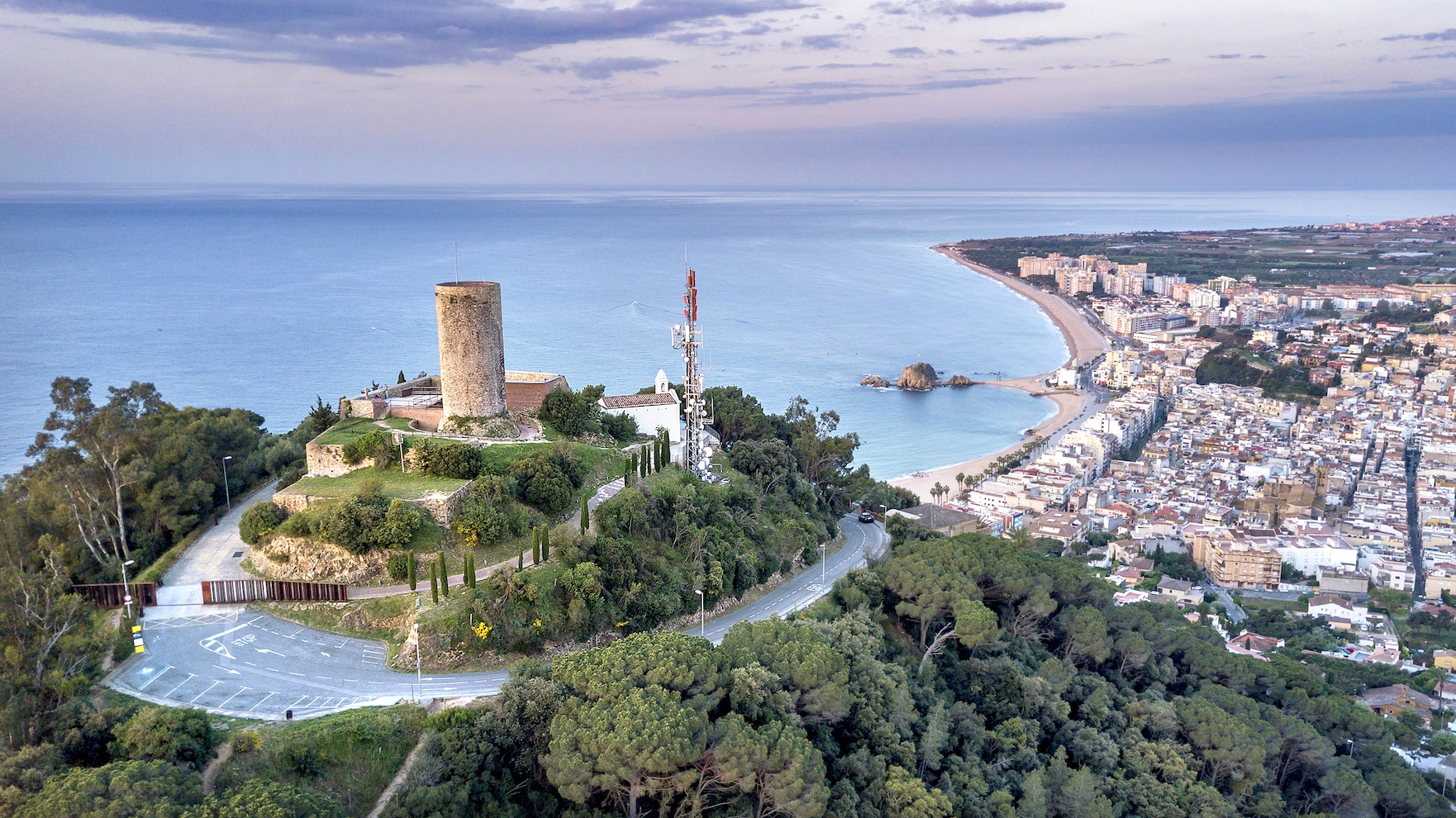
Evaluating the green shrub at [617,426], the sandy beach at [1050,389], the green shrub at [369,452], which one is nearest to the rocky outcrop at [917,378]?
the sandy beach at [1050,389]

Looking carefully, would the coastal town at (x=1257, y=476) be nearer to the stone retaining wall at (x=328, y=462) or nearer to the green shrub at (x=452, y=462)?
the green shrub at (x=452, y=462)

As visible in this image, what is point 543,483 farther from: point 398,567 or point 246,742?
point 246,742

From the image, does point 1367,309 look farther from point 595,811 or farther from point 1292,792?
point 595,811

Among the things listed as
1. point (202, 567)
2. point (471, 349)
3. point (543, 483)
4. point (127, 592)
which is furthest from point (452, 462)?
point (127, 592)

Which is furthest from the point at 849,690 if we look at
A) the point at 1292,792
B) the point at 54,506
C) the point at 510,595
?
the point at 54,506

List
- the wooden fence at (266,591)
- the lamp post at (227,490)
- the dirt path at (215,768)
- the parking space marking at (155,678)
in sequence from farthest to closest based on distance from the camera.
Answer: the lamp post at (227,490)
the wooden fence at (266,591)
the parking space marking at (155,678)
the dirt path at (215,768)

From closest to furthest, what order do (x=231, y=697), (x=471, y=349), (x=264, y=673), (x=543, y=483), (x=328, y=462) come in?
(x=231, y=697)
(x=264, y=673)
(x=543, y=483)
(x=328, y=462)
(x=471, y=349)
